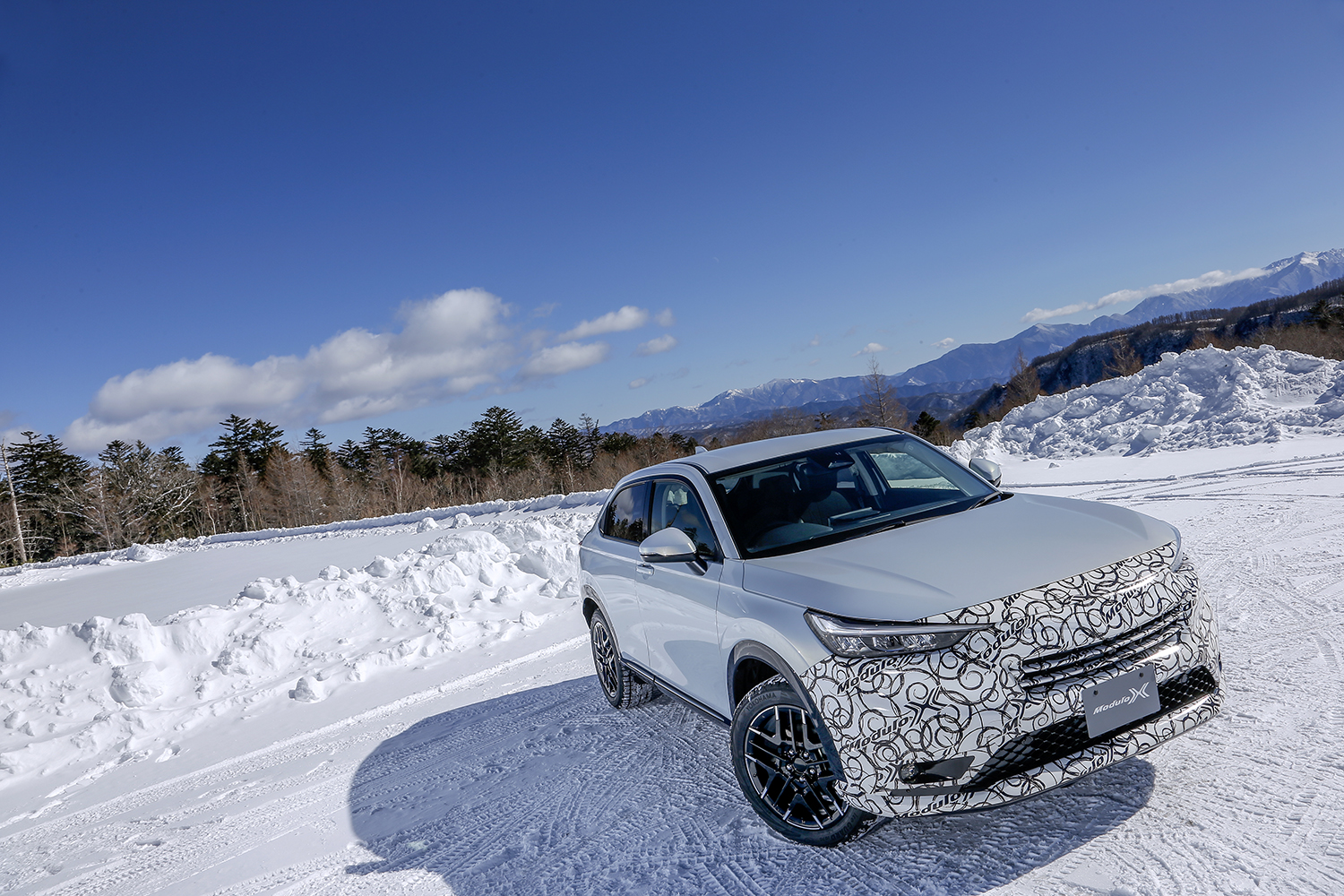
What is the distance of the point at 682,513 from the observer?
4402mm

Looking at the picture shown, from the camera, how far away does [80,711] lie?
6617 millimetres

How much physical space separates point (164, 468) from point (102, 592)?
63150 mm

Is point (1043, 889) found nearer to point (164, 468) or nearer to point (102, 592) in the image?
point (102, 592)

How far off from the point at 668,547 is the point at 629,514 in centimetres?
154

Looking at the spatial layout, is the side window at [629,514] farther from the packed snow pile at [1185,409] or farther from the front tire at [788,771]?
the packed snow pile at [1185,409]

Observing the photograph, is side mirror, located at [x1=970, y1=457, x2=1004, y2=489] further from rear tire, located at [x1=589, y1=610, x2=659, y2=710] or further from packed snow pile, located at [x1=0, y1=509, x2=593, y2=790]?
packed snow pile, located at [x1=0, y1=509, x2=593, y2=790]

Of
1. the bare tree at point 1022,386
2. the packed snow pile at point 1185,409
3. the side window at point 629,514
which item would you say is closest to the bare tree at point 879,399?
the bare tree at point 1022,386

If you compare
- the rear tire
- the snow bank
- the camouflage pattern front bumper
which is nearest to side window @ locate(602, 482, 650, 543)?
the rear tire

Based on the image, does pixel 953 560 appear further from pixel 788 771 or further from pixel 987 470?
pixel 987 470

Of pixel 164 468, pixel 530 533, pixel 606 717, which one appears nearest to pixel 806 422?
pixel 530 533

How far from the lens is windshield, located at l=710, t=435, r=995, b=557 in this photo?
374 cm

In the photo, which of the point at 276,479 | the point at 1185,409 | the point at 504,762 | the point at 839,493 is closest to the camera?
the point at 839,493

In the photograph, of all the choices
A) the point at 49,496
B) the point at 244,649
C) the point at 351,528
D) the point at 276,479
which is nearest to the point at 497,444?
the point at 276,479

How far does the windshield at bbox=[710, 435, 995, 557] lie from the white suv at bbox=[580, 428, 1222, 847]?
0.06 ft
